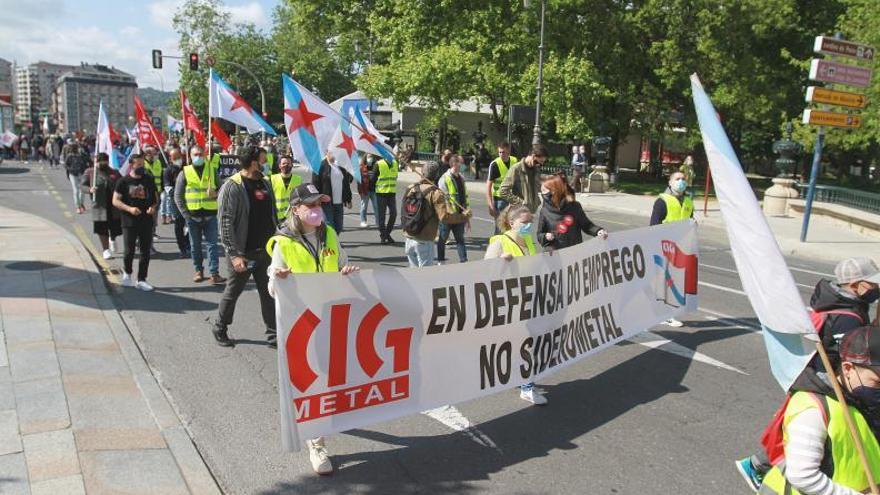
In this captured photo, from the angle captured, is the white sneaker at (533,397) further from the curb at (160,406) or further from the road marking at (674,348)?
the curb at (160,406)

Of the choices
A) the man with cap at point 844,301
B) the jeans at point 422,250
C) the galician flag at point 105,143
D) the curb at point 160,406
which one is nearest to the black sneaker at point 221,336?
the curb at point 160,406

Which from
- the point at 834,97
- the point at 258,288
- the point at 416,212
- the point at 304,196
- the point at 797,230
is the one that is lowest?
the point at 797,230

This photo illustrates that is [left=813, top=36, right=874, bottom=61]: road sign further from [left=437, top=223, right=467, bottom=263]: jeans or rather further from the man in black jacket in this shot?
the man in black jacket

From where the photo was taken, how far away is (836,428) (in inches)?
98.4

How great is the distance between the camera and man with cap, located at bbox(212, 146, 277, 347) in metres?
6.30

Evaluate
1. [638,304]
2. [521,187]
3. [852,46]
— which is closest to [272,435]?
[638,304]

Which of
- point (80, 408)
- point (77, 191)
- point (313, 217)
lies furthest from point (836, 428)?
point (77, 191)

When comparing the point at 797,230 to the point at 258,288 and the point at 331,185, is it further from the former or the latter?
the point at 258,288

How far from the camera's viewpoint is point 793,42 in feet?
97.0

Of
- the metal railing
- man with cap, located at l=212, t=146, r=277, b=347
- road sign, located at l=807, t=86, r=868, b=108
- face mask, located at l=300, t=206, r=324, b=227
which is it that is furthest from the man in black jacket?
the metal railing

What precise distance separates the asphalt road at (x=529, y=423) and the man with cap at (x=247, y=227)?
575mm

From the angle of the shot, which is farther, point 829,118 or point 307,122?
point 829,118

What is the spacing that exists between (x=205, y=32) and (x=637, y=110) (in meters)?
40.5

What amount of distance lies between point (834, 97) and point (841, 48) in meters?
1.18
